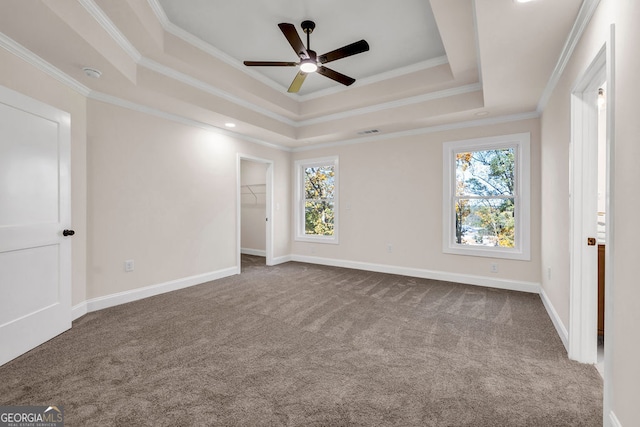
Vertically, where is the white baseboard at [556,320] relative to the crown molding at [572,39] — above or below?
below

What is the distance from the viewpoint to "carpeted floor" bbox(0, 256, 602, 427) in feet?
5.52

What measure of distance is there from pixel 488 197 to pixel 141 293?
16.1 ft

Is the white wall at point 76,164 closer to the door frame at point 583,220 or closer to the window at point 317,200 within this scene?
the window at point 317,200

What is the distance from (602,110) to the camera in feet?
10.2

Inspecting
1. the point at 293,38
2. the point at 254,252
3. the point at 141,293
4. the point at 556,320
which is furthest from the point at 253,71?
the point at 556,320

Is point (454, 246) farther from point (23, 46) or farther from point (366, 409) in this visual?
point (23, 46)

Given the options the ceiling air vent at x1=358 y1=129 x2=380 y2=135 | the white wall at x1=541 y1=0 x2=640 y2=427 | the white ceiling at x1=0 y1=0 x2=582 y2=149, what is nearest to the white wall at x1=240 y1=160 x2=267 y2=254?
the white ceiling at x1=0 y1=0 x2=582 y2=149

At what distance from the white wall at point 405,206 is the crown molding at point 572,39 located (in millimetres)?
1180

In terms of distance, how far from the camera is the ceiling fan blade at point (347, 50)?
2701mm

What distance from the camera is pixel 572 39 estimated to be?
2.22m

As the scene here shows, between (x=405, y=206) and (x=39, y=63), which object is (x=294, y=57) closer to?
(x=39, y=63)

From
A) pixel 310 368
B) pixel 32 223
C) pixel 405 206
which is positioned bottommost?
pixel 310 368

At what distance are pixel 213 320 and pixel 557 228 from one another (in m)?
3.48

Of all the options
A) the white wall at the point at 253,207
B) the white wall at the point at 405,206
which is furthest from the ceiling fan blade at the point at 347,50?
the white wall at the point at 253,207
